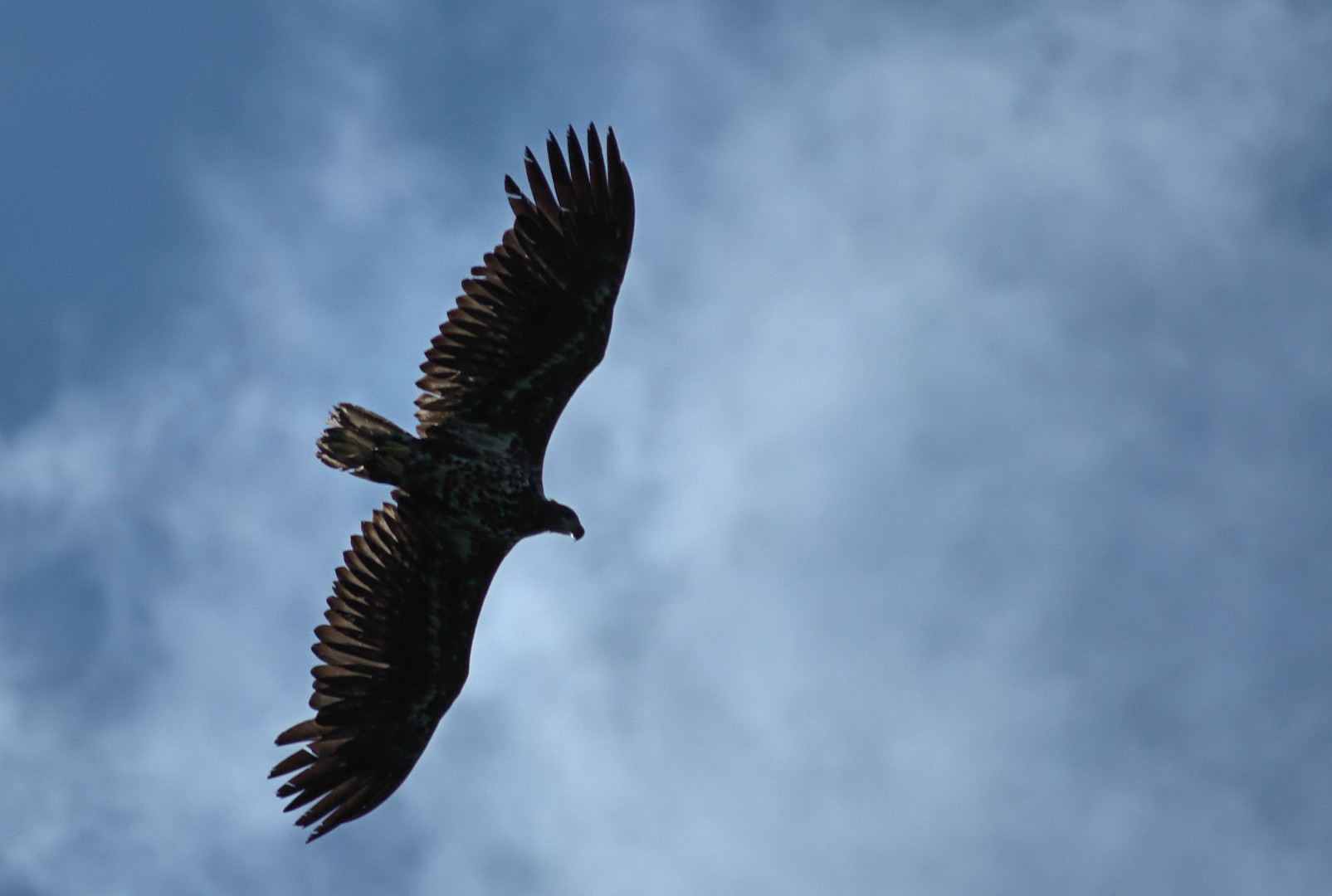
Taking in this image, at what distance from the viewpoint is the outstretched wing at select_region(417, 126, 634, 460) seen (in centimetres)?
1150

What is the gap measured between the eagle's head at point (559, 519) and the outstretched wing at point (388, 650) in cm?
57

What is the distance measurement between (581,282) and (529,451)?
1.68m

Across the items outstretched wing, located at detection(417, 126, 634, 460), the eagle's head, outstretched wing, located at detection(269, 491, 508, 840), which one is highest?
outstretched wing, located at detection(417, 126, 634, 460)

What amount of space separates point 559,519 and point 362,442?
1955mm

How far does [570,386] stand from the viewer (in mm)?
11914

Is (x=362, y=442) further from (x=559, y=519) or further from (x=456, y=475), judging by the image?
(x=559, y=519)

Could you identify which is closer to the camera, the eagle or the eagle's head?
the eagle

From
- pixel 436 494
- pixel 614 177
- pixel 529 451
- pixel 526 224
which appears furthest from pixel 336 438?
pixel 614 177

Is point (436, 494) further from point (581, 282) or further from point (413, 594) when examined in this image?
point (581, 282)

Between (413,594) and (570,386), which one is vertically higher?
(570,386)

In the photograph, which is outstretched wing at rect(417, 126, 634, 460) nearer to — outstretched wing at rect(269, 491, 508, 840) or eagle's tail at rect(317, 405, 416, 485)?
eagle's tail at rect(317, 405, 416, 485)

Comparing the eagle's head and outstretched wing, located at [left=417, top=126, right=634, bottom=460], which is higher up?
outstretched wing, located at [left=417, top=126, right=634, bottom=460]

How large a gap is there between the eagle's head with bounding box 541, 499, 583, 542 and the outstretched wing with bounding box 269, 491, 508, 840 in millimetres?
572

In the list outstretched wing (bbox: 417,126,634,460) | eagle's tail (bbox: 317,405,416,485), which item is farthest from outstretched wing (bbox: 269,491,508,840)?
outstretched wing (bbox: 417,126,634,460)
